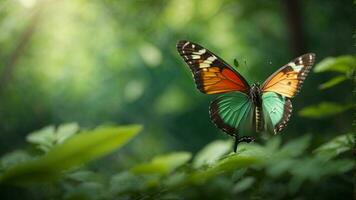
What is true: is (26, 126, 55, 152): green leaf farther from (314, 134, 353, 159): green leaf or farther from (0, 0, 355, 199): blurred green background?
(0, 0, 355, 199): blurred green background

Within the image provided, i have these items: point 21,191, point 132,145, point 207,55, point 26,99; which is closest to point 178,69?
point 132,145

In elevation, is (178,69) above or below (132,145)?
above

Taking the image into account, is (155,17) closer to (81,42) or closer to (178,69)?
(178,69)

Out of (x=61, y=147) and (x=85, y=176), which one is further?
(x=85, y=176)

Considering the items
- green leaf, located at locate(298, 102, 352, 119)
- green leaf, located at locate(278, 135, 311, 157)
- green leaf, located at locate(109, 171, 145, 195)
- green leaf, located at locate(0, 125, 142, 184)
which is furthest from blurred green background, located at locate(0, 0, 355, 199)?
green leaf, located at locate(0, 125, 142, 184)

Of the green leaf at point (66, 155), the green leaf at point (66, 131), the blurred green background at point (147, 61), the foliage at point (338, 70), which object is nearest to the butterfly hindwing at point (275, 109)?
the foliage at point (338, 70)

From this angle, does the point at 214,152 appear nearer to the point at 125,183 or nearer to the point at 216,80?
the point at 216,80

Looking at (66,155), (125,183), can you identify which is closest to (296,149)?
(125,183)
